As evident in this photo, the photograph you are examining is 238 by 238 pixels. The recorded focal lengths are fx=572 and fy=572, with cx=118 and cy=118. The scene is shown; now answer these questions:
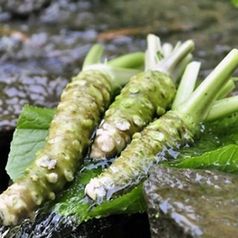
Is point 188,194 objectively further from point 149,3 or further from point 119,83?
point 149,3

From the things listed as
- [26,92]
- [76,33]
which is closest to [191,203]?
[26,92]

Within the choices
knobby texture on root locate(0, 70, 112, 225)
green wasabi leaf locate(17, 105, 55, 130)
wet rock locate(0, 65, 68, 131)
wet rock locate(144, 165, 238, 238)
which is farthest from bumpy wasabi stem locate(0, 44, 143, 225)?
wet rock locate(0, 65, 68, 131)

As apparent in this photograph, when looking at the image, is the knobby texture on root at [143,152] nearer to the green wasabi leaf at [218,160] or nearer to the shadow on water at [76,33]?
the green wasabi leaf at [218,160]

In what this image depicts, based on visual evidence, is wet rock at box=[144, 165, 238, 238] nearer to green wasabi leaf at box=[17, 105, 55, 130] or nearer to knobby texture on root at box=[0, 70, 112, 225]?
knobby texture on root at box=[0, 70, 112, 225]

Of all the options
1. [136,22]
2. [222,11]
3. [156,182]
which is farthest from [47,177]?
[222,11]

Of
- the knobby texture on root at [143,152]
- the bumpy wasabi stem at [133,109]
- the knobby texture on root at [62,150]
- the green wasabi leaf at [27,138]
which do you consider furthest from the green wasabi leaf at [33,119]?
the knobby texture on root at [143,152]

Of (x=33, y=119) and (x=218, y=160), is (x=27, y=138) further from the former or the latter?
(x=218, y=160)
